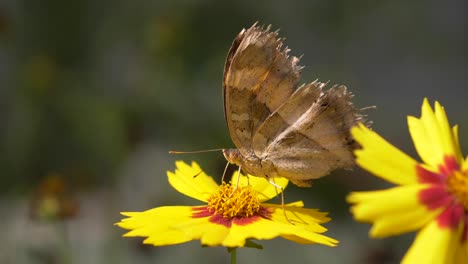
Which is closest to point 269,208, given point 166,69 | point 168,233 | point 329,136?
point 329,136

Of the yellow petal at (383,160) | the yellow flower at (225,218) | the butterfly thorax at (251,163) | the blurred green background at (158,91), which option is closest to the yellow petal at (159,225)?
the yellow flower at (225,218)

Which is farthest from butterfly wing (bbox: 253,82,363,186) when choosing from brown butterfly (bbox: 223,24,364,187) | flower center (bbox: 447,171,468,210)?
flower center (bbox: 447,171,468,210)

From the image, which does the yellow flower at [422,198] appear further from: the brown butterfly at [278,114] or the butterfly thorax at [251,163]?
the butterfly thorax at [251,163]

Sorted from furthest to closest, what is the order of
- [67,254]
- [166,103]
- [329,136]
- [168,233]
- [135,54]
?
[135,54] → [166,103] → [67,254] → [329,136] → [168,233]

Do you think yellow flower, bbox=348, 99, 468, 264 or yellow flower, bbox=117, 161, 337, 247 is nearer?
yellow flower, bbox=348, 99, 468, 264

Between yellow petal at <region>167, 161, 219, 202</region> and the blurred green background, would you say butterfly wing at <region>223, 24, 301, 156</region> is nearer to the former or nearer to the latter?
yellow petal at <region>167, 161, 219, 202</region>

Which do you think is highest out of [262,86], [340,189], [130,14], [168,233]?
[130,14]

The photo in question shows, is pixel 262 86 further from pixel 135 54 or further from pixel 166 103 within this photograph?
pixel 135 54

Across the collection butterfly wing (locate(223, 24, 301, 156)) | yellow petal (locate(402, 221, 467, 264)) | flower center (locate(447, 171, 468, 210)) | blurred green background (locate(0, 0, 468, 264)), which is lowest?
yellow petal (locate(402, 221, 467, 264))
